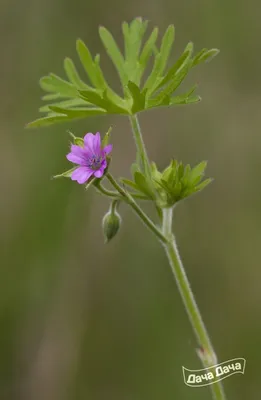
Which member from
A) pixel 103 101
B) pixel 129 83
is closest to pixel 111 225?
pixel 103 101

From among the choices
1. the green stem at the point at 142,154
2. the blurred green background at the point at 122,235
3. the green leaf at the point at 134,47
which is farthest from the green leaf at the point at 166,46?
the blurred green background at the point at 122,235

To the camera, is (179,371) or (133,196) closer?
A: (133,196)

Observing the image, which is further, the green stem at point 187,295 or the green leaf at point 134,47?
the green leaf at point 134,47

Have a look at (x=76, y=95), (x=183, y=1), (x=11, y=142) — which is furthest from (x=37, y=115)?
(x=76, y=95)

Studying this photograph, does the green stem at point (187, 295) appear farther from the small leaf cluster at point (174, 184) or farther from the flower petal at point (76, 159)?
the flower petal at point (76, 159)

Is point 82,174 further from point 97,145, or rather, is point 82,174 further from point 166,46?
point 166,46

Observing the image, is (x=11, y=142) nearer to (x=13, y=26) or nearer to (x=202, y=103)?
(x=13, y=26)
